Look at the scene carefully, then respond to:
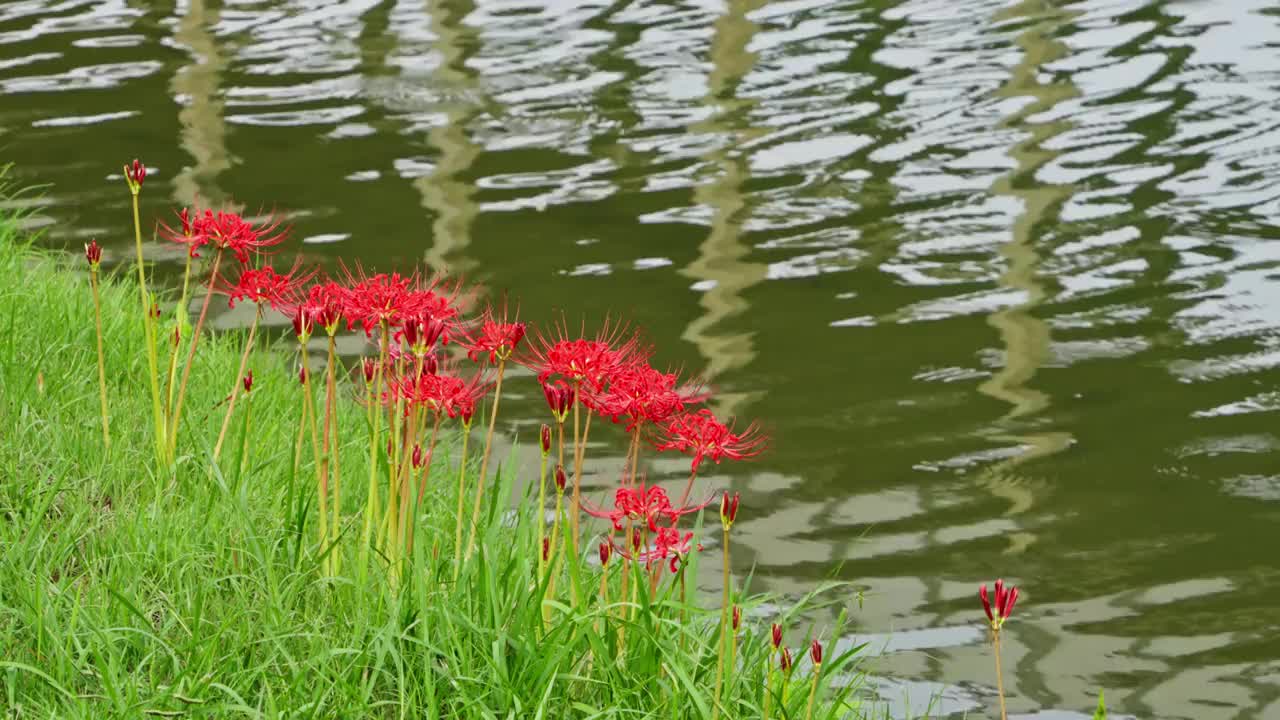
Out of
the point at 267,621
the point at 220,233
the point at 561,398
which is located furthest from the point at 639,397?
the point at 220,233

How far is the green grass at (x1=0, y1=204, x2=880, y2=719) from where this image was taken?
9.14ft

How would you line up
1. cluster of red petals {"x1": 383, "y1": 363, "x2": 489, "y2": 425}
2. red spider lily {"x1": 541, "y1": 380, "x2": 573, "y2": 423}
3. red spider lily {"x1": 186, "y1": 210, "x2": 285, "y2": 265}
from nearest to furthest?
red spider lily {"x1": 541, "y1": 380, "x2": 573, "y2": 423}, cluster of red petals {"x1": 383, "y1": 363, "x2": 489, "y2": 425}, red spider lily {"x1": 186, "y1": 210, "x2": 285, "y2": 265}

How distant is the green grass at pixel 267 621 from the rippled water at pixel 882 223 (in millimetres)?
901

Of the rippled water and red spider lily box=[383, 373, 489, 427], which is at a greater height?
red spider lily box=[383, 373, 489, 427]

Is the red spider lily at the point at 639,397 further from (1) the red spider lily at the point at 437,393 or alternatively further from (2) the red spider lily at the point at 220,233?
(2) the red spider lily at the point at 220,233

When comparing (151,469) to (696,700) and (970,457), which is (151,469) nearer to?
(696,700)

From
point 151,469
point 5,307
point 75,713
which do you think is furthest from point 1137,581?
point 5,307

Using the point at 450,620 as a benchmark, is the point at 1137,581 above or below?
below

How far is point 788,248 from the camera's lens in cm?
711

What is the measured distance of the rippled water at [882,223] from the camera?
4.38 metres

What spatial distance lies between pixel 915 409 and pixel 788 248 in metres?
1.84

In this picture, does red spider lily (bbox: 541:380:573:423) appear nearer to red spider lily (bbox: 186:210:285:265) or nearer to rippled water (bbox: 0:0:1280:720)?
red spider lily (bbox: 186:210:285:265)

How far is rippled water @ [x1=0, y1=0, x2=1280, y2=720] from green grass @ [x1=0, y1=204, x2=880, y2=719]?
90 centimetres

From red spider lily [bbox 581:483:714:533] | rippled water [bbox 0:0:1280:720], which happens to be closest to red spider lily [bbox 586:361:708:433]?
red spider lily [bbox 581:483:714:533]
